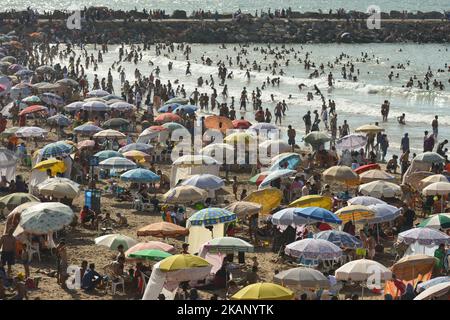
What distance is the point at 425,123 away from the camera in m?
35.8

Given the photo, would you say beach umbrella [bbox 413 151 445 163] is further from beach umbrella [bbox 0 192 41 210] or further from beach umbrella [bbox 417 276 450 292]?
beach umbrella [bbox 0 192 41 210]

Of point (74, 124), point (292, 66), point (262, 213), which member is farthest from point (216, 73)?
point (262, 213)

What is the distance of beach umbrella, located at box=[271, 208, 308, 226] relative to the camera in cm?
1595

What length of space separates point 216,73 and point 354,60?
11432 mm

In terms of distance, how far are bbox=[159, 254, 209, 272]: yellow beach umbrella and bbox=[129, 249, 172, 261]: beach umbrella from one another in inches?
33.8

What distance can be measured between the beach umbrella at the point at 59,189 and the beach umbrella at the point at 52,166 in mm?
1860

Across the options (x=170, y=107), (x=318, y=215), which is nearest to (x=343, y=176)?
(x=318, y=215)

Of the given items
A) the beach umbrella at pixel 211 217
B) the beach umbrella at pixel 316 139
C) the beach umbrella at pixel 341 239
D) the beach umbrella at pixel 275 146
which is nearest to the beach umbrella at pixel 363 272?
the beach umbrella at pixel 341 239

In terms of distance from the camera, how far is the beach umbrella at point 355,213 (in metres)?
16.4

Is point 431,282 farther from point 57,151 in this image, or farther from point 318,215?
point 57,151

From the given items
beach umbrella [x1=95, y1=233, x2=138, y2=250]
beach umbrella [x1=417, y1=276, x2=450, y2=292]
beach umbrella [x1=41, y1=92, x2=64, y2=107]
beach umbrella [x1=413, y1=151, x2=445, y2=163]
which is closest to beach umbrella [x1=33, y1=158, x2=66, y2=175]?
beach umbrella [x1=95, y1=233, x2=138, y2=250]
